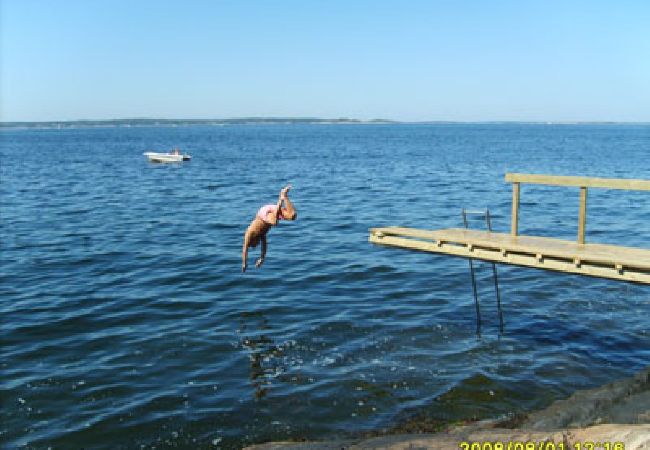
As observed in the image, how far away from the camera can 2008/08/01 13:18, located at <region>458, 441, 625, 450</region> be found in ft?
21.7

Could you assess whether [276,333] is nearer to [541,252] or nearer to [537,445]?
[541,252]

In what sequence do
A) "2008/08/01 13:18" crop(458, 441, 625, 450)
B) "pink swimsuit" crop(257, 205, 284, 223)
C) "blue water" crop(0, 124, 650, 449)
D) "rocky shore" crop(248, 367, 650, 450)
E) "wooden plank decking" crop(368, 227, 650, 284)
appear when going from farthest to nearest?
"pink swimsuit" crop(257, 205, 284, 223) → "blue water" crop(0, 124, 650, 449) → "wooden plank decking" crop(368, 227, 650, 284) → "rocky shore" crop(248, 367, 650, 450) → "2008/08/01 13:18" crop(458, 441, 625, 450)

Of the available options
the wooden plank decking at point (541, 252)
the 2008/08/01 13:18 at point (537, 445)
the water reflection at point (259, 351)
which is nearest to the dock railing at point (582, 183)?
the wooden plank decking at point (541, 252)

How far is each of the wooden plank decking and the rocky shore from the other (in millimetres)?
1876

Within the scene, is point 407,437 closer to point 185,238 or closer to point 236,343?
point 236,343

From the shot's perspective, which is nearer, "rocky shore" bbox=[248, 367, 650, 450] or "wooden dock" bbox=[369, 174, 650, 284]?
"rocky shore" bbox=[248, 367, 650, 450]

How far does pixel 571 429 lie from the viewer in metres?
7.68

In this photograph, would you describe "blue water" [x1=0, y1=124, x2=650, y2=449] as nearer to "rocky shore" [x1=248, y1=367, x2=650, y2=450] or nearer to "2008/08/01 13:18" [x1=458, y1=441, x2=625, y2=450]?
"rocky shore" [x1=248, y1=367, x2=650, y2=450]

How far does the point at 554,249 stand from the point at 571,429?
4.84 metres

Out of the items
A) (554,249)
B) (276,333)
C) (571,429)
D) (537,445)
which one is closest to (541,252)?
(554,249)

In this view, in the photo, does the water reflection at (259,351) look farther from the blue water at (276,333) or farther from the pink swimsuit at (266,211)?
the pink swimsuit at (266,211)

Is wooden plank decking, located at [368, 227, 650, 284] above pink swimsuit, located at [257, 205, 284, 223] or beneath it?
beneath

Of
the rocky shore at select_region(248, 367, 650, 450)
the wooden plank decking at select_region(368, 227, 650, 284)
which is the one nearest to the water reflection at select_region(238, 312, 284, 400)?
the rocky shore at select_region(248, 367, 650, 450)

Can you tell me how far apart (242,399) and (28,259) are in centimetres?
1528
